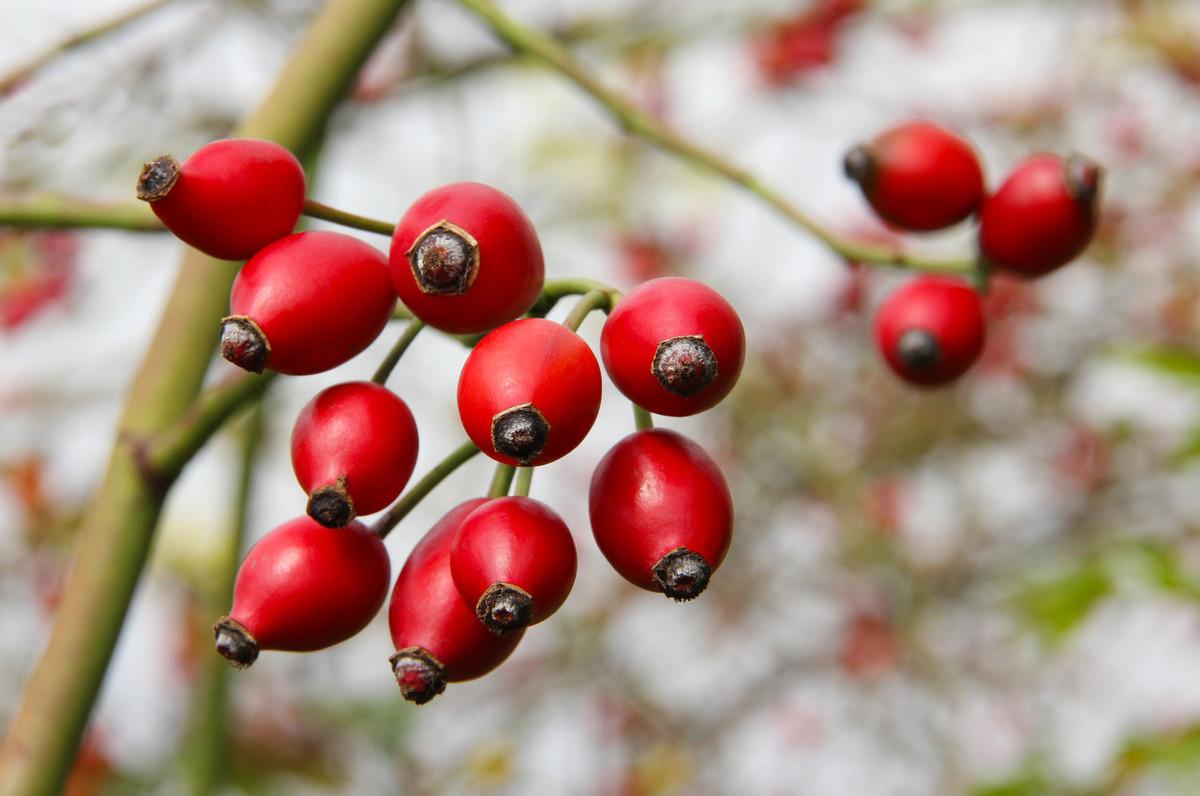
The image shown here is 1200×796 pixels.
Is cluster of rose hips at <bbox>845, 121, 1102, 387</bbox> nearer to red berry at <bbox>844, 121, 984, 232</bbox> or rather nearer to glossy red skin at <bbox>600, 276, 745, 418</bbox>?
red berry at <bbox>844, 121, 984, 232</bbox>

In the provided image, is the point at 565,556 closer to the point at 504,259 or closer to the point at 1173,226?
the point at 504,259

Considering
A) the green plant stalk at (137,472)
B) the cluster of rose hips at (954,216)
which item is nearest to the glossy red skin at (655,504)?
the green plant stalk at (137,472)

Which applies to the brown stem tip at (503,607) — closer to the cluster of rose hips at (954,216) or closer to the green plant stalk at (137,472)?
the green plant stalk at (137,472)

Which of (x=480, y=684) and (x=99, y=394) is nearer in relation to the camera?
(x=99, y=394)

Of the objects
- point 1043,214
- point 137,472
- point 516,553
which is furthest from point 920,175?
point 137,472

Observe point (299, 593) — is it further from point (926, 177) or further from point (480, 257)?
point (926, 177)

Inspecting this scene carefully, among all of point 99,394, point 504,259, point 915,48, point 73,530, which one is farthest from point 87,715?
point 915,48

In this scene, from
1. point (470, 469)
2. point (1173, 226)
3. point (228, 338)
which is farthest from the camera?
point (1173, 226)
